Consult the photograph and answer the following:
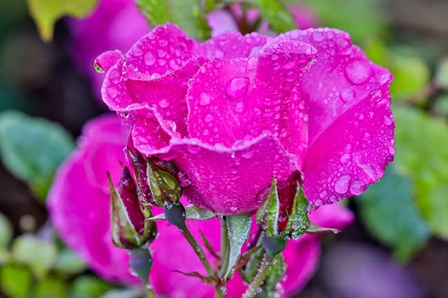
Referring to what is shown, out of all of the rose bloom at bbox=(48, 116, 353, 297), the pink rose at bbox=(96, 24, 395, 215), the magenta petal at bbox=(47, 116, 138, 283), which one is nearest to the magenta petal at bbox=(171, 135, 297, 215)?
the pink rose at bbox=(96, 24, 395, 215)

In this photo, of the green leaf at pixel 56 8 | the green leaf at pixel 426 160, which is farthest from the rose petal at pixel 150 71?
the green leaf at pixel 426 160

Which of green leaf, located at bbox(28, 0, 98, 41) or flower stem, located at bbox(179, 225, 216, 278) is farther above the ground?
green leaf, located at bbox(28, 0, 98, 41)

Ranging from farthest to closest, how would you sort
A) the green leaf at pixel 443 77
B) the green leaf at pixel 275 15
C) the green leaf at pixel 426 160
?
the green leaf at pixel 443 77
the green leaf at pixel 426 160
the green leaf at pixel 275 15

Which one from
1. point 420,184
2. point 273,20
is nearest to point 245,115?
point 273,20

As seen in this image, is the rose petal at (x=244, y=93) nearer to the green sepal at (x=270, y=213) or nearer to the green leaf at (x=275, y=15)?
the green sepal at (x=270, y=213)

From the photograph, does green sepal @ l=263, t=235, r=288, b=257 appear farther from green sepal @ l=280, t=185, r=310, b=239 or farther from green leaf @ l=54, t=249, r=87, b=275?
green leaf @ l=54, t=249, r=87, b=275

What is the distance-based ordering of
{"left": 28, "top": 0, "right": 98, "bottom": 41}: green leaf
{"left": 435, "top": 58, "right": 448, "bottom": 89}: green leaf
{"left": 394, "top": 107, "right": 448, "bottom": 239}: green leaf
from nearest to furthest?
{"left": 28, "top": 0, "right": 98, "bottom": 41}: green leaf, {"left": 394, "top": 107, "right": 448, "bottom": 239}: green leaf, {"left": 435, "top": 58, "right": 448, "bottom": 89}: green leaf

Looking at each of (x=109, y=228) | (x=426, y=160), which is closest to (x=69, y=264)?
(x=109, y=228)
